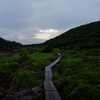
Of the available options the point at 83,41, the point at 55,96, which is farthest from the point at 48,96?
the point at 83,41

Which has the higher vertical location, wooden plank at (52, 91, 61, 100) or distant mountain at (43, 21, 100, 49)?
distant mountain at (43, 21, 100, 49)

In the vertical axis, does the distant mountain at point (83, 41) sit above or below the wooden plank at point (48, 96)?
above

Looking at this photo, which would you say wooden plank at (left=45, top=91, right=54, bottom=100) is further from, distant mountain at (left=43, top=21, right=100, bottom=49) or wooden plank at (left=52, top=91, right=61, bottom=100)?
distant mountain at (left=43, top=21, right=100, bottom=49)

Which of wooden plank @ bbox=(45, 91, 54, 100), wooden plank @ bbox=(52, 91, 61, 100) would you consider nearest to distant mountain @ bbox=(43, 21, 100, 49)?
wooden plank @ bbox=(52, 91, 61, 100)

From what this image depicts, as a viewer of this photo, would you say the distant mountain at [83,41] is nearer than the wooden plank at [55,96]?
No

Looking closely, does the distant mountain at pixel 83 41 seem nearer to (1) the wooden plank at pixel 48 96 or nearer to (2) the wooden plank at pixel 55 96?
(2) the wooden plank at pixel 55 96

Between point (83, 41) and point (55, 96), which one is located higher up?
point (83, 41)

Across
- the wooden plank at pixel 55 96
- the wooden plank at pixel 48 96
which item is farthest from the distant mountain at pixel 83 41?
the wooden plank at pixel 48 96

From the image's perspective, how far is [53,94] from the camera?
9852 mm

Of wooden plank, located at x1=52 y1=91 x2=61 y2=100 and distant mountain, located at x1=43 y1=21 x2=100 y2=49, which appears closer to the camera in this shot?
wooden plank, located at x1=52 y1=91 x2=61 y2=100

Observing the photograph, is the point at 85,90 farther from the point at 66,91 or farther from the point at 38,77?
the point at 38,77

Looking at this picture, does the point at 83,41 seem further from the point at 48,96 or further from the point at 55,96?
the point at 48,96

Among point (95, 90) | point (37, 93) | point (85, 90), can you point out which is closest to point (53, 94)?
point (37, 93)

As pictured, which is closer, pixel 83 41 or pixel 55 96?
pixel 55 96
